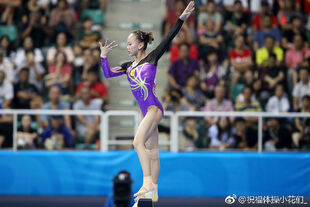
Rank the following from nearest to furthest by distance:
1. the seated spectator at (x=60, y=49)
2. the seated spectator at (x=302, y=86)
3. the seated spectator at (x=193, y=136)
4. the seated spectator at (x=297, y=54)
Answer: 1. the seated spectator at (x=193, y=136)
2. the seated spectator at (x=302, y=86)
3. the seated spectator at (x=60, y=49)
4. the seated spectator at (x=297, y=54)

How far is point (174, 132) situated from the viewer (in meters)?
7.61

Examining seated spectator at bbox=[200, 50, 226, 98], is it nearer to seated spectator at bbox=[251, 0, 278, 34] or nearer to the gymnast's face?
seated spectator at bbox=[251, 0, 278, 34]

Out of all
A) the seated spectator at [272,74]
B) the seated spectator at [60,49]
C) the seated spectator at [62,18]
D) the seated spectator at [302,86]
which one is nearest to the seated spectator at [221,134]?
the seated spectator at [272,74]

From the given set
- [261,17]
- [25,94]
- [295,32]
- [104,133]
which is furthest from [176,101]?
[295,32]

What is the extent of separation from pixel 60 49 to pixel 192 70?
8.59 ft

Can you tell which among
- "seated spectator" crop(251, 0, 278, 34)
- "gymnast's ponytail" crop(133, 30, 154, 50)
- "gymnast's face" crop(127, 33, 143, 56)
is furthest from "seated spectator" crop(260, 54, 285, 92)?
"gymnast's face" crop(127, 33, 143, 56)

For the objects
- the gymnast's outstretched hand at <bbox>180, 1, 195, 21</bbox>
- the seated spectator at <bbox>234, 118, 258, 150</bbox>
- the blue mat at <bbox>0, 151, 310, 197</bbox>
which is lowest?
the blue mat at <bbox>0, 151, 310, 197</bbox>

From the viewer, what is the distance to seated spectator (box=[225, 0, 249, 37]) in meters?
10.5

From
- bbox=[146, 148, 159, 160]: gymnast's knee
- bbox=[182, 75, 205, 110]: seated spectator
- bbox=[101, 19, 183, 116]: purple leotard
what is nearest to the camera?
bbox=[101, 19, 183, 116]: purple leotard

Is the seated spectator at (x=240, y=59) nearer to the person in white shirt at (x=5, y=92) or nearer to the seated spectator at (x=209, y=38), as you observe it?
the seated spectator at (x=209, y=38)

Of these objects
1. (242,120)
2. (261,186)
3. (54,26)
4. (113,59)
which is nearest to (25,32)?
(54,26)

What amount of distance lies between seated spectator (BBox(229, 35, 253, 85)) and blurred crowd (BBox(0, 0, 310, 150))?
0.02 m

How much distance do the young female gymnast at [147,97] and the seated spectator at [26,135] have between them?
10.9 ft

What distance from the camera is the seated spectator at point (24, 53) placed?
9.64m
